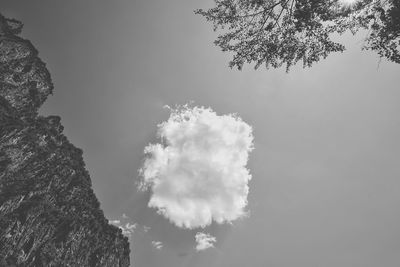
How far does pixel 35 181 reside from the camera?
56.0 metres

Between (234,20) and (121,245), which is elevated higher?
(121,245)

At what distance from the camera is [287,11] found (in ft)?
33.5

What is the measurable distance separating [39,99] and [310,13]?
220ft

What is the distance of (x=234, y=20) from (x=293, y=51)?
239cm

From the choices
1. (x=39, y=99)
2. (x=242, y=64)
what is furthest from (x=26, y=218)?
(x=242, y=64)

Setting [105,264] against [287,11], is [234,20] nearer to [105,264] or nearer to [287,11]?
[287,11]

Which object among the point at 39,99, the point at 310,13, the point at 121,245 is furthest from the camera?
the point at 121,245

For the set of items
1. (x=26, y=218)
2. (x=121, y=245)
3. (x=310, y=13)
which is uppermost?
(x=121, y=245)

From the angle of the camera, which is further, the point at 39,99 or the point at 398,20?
the point at 39,99

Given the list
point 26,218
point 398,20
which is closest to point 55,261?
point 26,218

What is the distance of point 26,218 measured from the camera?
52.8 metres

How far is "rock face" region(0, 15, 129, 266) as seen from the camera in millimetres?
50000

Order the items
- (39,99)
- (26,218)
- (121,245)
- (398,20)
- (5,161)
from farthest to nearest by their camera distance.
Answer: (121,245), (39,99), (26,218), (5,161), (398,20)

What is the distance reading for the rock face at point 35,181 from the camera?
50.0m
